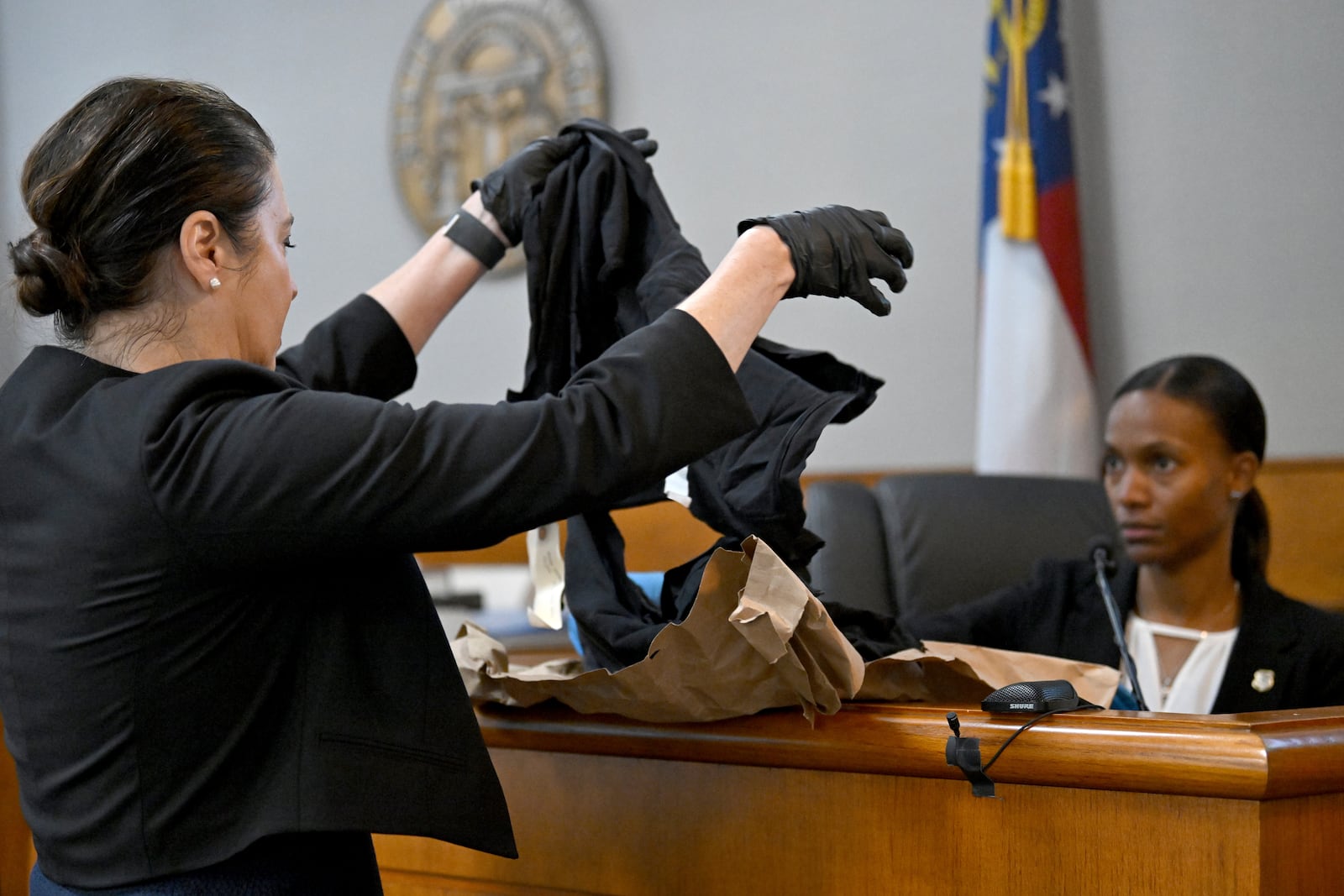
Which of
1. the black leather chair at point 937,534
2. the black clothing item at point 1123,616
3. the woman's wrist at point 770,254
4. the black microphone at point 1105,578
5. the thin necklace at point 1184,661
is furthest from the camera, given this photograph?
the black leather chair at point 937,534

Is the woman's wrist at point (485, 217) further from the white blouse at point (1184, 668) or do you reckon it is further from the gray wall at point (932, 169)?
the gray wall at point (932, 169)

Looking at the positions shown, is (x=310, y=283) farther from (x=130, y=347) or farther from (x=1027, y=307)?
(x=130, y=347)

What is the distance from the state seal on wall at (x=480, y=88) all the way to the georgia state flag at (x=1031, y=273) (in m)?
1.35

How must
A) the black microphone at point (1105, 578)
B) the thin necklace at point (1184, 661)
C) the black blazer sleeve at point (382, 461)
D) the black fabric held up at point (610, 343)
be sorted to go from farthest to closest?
the thin necklace at point (1184, 661)
the black microphone at point (1105, 578)
the black fabric held up at point (610, 343)
the black blazer sleeve at point (382, 461)

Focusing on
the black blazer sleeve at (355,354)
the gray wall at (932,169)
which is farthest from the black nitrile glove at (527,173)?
the gray wall at (932,169)

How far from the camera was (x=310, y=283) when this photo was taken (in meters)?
4.54

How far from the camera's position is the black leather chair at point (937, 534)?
2.19 metres

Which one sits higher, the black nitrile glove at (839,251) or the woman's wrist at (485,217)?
the woman's wrist at (485,217)

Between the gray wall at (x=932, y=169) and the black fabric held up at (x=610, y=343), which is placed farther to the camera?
the gray wall at (x=932, y=169)

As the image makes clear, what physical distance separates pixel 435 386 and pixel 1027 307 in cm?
207

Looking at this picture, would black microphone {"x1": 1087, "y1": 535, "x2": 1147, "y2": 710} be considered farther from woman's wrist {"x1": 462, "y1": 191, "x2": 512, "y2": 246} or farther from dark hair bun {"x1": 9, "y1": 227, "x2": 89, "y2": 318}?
dark hair bun {"x1": 9, "y1": 227, "x2": 89, "y2": 318}

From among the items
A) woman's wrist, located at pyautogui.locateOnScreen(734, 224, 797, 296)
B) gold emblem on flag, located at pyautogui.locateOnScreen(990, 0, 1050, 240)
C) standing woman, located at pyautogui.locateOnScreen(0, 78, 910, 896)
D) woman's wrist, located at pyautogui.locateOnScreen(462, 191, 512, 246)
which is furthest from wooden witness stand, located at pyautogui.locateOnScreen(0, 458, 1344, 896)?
gold emblem on flag, located at pyautogui.locateOnScreen(990, 0, 1050, 240)

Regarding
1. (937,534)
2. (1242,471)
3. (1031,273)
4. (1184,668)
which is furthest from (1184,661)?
(1031,273)

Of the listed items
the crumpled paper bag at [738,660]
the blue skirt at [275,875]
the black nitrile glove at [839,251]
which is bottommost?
the blue skirt at [275,875]
